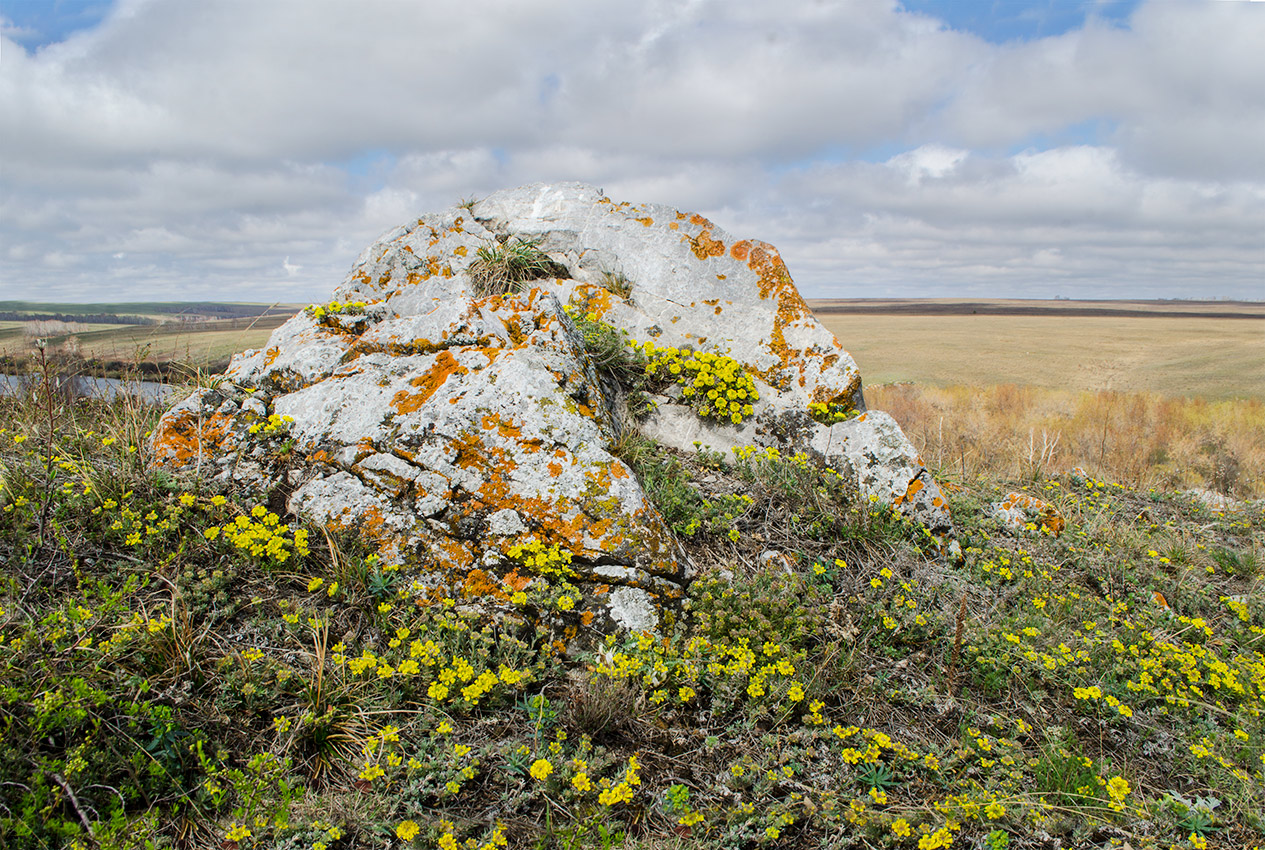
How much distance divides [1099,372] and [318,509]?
31.4 meters

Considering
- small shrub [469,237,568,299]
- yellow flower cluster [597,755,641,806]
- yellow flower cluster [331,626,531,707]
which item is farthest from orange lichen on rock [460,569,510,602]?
small shrub [469,237,568,299]

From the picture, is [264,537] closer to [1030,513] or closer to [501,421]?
[501,421]

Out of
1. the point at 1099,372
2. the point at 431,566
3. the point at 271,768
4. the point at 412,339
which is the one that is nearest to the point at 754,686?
the point at 431,566

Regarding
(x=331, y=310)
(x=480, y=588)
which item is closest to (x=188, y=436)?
(x=331, y=310)

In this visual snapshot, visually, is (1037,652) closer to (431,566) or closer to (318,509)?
(431,566)

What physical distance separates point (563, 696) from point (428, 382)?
8.03ft

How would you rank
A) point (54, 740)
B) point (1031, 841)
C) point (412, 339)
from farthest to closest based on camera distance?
point (412, 339), point (1031, 841), point (54, 740)

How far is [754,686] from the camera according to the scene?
3.30 metres

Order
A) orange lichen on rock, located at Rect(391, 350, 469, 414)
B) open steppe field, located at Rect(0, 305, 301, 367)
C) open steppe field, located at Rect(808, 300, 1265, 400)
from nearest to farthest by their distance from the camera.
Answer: orange lichen on rock, located at Rect(391, 350, 469, 414) → open steppe field, located at Rect(0, 305, 301, 367) → open steppe field, located at Rect(808, 300, 1265, 400)

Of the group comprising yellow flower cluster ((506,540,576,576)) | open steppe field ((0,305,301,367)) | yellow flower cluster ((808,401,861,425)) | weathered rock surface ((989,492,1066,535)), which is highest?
open steppe field ((0,305,301,367))

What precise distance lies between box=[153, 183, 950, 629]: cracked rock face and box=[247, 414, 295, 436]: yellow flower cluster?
0.01 metres

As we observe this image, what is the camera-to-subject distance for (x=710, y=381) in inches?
248

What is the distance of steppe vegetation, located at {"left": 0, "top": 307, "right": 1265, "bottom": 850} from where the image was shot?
102 inches

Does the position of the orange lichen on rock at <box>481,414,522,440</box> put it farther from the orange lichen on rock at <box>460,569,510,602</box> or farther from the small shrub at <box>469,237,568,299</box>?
the small shrub at <box>469,237,568,299</box>
